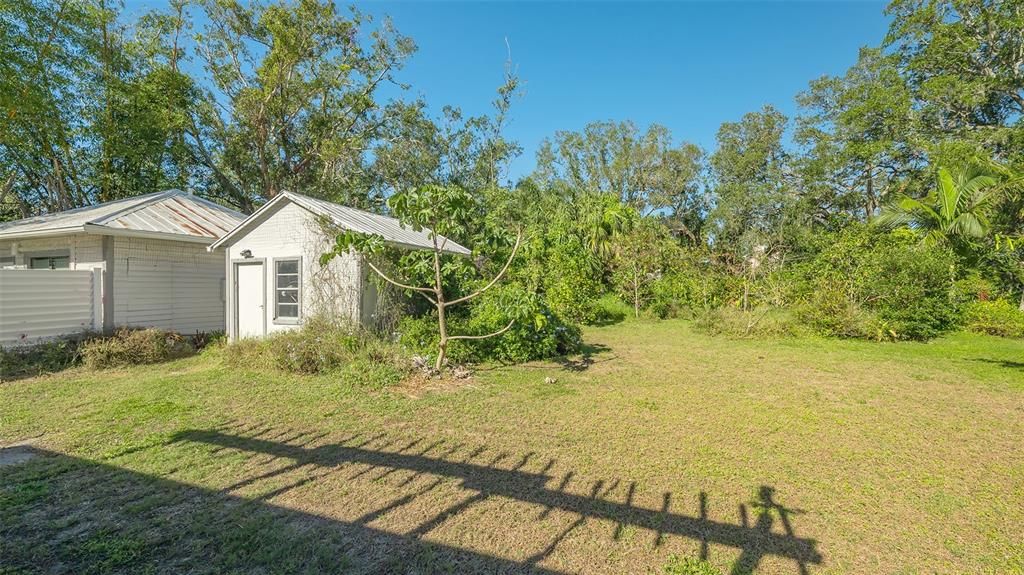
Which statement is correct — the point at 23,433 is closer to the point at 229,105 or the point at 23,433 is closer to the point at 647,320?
the point at 647,320

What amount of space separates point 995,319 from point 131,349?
19.7 meters

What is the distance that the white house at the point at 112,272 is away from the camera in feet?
26.6

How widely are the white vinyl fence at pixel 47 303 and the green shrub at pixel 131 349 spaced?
2.57ft

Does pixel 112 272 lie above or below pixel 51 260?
below

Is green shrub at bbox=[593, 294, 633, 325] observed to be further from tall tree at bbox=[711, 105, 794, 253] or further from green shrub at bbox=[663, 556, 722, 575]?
green shrub at bbox=[663, 556, 722, 575]

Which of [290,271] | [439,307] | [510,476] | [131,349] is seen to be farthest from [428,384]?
[131,349]

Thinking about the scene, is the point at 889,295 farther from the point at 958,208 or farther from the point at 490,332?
the point at 490,332

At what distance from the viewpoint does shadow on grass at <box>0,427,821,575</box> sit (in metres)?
2.58

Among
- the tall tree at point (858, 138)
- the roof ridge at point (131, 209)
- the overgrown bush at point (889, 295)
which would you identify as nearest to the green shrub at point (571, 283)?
the overgrown bush at point (889, 295)

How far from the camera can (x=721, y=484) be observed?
141 inches

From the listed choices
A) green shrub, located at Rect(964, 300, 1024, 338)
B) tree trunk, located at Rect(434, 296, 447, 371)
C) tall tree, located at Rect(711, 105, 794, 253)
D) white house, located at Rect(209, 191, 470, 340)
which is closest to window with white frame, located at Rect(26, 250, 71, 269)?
white house, located at Rect(209, 191, 470, 340)

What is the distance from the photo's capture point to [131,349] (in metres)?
8.14

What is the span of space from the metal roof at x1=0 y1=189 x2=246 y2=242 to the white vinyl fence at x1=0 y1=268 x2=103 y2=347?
0.97 metres

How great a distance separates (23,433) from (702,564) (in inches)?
258
